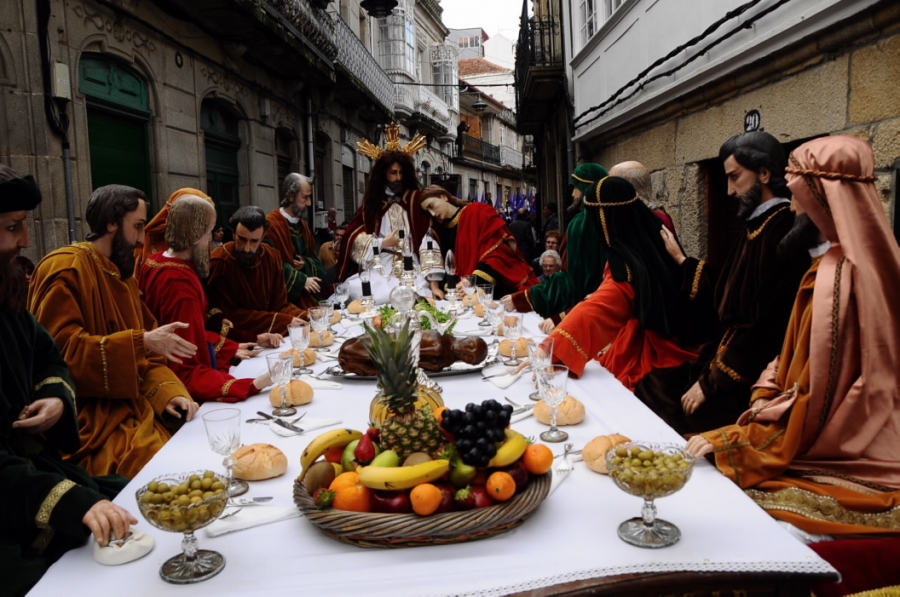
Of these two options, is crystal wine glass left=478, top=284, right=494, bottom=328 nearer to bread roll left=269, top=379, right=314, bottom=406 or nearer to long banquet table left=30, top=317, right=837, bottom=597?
bread roll left=269, top=379, right=314, bottom=406

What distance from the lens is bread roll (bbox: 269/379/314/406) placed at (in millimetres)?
2727

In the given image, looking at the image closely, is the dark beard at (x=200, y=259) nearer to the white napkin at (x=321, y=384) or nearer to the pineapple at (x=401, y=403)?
the white napkin at (x=321, y=384)

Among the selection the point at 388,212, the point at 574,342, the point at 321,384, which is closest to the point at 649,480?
the point at 574,342

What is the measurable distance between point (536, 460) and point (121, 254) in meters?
2.14

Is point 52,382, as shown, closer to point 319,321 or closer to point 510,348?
point 319,321

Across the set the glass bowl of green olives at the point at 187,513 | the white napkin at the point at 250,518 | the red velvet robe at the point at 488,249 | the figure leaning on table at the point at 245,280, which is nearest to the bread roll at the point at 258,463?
the white napkin at the point at 250,518

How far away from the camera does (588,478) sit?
1952mm

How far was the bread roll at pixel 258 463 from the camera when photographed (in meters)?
1.99

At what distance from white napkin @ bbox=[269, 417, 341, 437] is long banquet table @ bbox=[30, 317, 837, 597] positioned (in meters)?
0.50

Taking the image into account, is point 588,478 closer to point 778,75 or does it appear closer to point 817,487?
point 817,487

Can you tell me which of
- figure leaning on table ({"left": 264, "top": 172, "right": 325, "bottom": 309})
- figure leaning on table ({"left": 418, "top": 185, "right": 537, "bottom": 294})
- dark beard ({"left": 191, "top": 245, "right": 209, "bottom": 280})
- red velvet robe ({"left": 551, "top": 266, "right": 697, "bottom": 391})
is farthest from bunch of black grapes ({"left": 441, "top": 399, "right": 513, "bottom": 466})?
figure leaning on table ({"left": 264, "top": 172, "right": 325, "bottom": 309})

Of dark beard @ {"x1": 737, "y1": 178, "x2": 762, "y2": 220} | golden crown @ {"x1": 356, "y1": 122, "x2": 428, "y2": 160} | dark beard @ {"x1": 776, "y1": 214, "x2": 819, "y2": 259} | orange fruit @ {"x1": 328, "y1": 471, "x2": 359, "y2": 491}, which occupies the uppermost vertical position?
golden crown @ {"x1": 356, "y1": 122, "x2": 428, "y2": 160}

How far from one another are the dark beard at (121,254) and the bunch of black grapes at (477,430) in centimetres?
192

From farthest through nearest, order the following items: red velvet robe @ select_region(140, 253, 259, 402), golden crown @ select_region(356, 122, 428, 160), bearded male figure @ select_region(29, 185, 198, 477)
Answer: golden crown @ select_region(356, 122, 428, 160), red velvet robe @ select_region(140, 253, 259, 402), bearded male figure @ select_region(29, 185, 198, 477)
